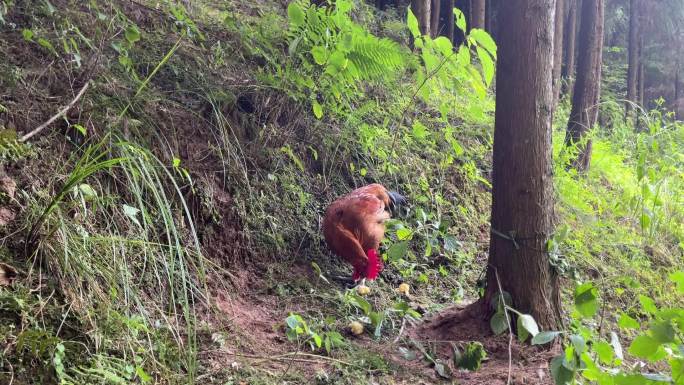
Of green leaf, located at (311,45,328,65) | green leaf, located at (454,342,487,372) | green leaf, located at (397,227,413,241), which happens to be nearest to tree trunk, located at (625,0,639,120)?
green leaf, located at (311,45,328,65)

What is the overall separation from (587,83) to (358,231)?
5.58 m

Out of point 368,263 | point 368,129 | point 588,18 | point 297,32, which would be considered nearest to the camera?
point 368,263

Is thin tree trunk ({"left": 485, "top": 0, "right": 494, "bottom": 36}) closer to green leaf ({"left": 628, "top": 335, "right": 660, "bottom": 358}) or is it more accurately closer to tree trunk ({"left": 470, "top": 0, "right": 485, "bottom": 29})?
tree trunk ({"left": 470, "top": 0, "right": 485, "bottom": 29})

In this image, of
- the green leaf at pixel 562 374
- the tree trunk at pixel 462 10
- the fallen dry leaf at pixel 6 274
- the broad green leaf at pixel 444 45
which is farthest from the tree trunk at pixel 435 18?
the fallen dry leaf at pixel 6 274

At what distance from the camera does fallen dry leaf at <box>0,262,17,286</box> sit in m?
1.89

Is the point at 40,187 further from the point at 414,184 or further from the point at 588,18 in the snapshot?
the point at 588,18

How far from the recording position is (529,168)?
305 centimetres

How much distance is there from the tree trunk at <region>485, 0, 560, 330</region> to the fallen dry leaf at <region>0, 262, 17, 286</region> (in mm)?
2398

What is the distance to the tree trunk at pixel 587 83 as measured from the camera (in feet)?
24.1

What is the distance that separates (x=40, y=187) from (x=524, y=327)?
89.5 inches

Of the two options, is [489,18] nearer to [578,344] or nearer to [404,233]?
[404,233]

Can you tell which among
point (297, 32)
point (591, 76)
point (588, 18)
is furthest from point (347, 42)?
point (588, 18)

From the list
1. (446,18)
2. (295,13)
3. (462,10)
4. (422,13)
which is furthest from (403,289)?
(462,10)

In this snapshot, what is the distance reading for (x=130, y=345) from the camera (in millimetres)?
1966
